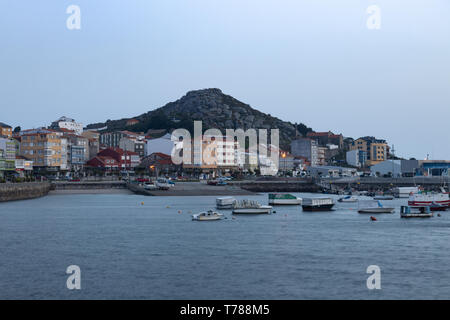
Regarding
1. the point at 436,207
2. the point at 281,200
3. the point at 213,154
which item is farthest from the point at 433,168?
the point at 436,207

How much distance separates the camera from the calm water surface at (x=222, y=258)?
29938 millimetres

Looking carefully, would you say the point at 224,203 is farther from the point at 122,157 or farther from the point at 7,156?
the point at 122,157

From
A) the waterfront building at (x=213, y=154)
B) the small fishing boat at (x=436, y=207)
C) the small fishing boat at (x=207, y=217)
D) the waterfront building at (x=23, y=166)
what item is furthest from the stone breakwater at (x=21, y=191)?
the waterfront building at (x=213, y=154)

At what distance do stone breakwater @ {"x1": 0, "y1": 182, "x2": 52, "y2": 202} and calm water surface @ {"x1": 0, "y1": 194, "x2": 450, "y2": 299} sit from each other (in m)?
32.1

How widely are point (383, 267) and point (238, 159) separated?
526 feet

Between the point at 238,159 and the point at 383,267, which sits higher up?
the point at 238,159

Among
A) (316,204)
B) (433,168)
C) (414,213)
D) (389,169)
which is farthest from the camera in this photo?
(389,169)

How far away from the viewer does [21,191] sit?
336 ft

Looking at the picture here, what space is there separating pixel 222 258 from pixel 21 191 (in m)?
72.9

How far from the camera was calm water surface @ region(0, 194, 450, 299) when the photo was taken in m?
29.9

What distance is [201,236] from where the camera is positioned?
50.9 metres

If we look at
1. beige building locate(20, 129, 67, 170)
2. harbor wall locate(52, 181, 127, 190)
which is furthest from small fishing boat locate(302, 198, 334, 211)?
beige building locate(20, 129, 67, 170)
